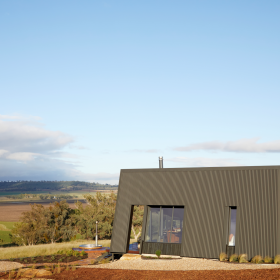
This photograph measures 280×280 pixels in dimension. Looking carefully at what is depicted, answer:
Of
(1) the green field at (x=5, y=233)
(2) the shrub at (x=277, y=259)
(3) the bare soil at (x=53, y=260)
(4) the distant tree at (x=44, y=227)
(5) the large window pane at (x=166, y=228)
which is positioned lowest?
(1) the green field at (x=5, y=233)

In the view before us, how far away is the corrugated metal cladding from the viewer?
1466cm

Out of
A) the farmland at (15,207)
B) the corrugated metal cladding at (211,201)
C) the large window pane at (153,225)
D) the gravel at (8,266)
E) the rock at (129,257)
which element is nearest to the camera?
the gravel at (8,266)

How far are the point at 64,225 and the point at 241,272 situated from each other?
88.7 ft

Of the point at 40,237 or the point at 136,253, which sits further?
the point at 40,237

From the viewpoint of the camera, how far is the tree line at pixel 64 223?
1324 inches

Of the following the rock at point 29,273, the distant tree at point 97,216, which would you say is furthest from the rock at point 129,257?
the distant tree at point 97,216

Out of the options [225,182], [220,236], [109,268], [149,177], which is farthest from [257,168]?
[109,268]

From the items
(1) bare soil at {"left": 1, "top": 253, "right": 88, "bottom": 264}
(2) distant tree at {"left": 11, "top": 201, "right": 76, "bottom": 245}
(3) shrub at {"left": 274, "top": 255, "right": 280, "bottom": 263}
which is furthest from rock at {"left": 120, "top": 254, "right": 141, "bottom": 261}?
(2) distant tree at {"left": 11, "top": 201, "right": 76, "bottom": 245}

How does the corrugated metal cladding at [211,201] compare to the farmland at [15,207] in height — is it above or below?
above

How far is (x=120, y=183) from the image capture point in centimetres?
1712

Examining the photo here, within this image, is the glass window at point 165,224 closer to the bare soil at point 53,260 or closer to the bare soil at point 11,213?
the bare soil at point 53,260

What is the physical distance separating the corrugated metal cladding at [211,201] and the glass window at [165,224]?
1.00ft

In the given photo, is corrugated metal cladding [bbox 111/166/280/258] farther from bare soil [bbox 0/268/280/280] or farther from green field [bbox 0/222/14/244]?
green field [bbox 0/222/14/244]

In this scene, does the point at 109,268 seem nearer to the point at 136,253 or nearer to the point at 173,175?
the point at 136,253
